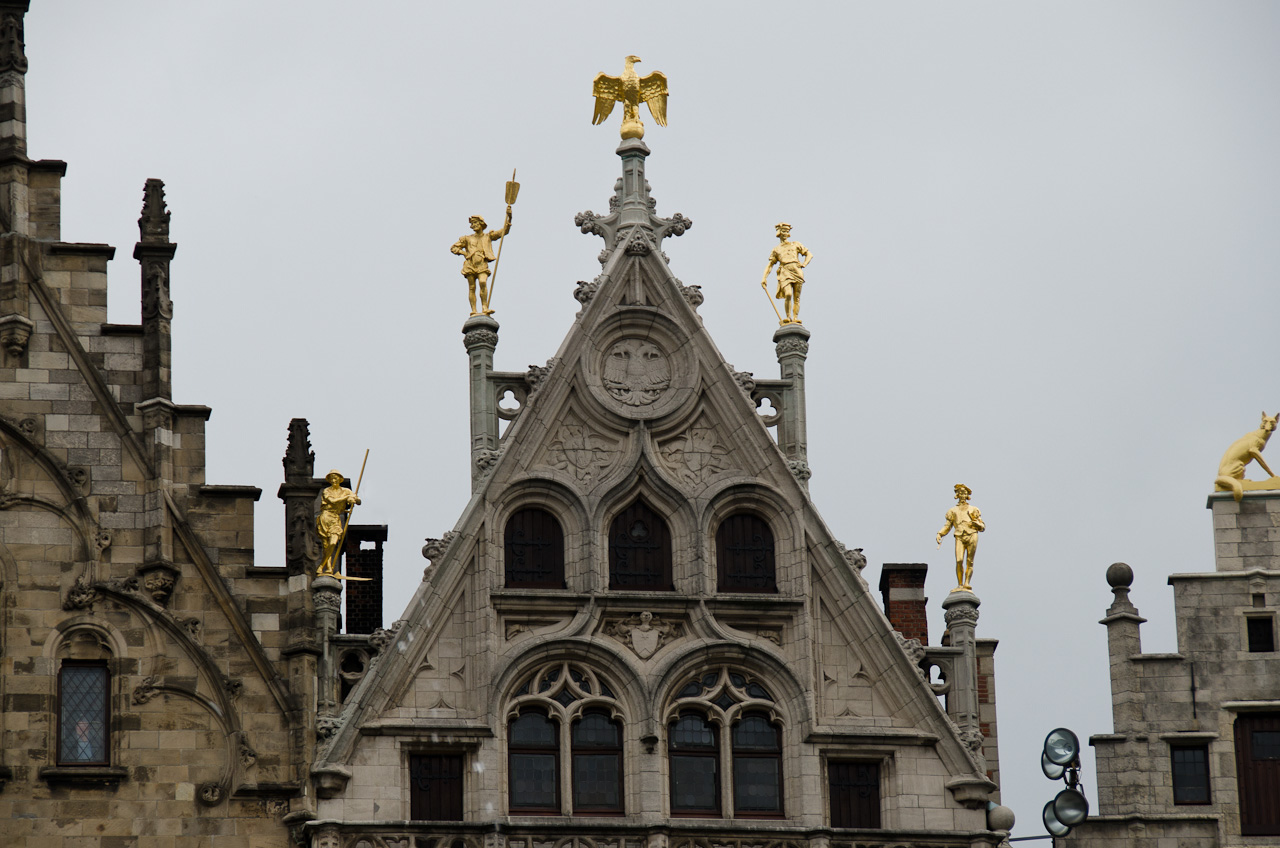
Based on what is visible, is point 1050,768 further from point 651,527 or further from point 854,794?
point 651,527

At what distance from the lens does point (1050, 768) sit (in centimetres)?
3091

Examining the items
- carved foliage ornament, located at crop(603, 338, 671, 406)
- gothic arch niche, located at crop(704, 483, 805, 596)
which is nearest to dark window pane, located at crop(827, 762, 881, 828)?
gothic arch niche, located at crop(704, 483, 805, 596)

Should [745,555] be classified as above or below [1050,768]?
above

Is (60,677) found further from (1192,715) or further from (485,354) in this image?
(1192,715)

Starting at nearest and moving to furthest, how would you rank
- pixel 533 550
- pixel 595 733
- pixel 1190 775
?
pixel 595 733 < pixel 533 550 < pixel 1190 775

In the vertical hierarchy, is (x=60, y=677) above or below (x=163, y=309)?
below

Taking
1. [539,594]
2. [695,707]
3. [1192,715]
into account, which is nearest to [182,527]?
[539,594]

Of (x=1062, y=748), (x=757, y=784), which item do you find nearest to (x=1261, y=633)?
(x=1062, y=748)

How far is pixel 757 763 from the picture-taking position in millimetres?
33469

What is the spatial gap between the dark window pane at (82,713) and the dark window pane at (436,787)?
3474 mm

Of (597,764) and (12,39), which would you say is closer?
(597,764)

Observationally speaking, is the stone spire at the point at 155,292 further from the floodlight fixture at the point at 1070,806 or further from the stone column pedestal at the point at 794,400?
the floodlight fixture at the point at 1070,806

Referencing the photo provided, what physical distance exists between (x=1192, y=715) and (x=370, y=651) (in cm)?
983

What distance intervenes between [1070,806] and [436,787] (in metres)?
7.19
